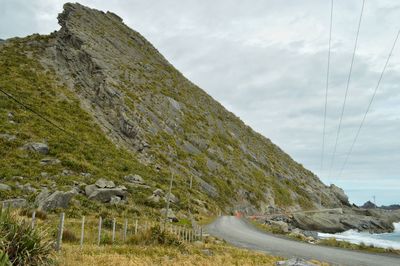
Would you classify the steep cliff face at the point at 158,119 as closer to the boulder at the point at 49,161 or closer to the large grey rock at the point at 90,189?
the boulder at the point at 49,161

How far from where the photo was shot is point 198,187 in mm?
59125

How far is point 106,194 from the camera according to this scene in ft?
116

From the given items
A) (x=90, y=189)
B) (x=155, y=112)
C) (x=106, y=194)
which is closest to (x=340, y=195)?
(x=155, y=112)

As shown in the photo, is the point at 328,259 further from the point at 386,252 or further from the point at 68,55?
the point at 68,55

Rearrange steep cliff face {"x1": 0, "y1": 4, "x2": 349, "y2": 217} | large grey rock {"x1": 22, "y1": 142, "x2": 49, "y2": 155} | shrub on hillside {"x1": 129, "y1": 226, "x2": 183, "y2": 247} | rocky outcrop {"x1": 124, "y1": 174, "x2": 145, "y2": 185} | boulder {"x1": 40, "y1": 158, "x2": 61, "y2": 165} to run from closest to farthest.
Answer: shrub on hillside {"x1": 129, "y1": 226, "x2": 183, "y2": 247} < boulder {"x1": 40, "y1": 158, "x2": 61, "y2": 165} < large grey rock {"x1": 22, "y1": 142, "x2": 49, "y2": 155} < rocky outcrop {"x1": 124, "y1": 174, "x2": 145, "y2": 185} < steep cliff face {"x1": 0, "y1": 4, "x2": 349, "y2": 217}

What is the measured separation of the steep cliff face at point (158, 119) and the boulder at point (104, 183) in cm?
334

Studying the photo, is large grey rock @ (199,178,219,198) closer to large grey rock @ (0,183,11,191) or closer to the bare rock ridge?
the bare rock ridge

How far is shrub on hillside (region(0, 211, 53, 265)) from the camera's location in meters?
10.9

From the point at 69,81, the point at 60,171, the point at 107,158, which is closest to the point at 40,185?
the point at 60,171

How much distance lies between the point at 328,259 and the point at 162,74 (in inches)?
2667

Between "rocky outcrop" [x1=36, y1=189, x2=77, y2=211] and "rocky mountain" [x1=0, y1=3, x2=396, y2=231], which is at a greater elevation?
"rocky mountain" [x1=0, y1=3, x2=396, y2=231]

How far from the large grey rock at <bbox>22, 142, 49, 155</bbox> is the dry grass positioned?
2560 cm

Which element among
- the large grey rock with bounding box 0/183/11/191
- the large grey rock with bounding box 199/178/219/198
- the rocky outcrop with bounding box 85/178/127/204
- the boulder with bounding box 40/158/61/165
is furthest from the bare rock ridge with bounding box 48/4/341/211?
the large grey rock with bounding box 0/183/11/191

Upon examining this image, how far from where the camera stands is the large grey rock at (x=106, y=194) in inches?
1348
